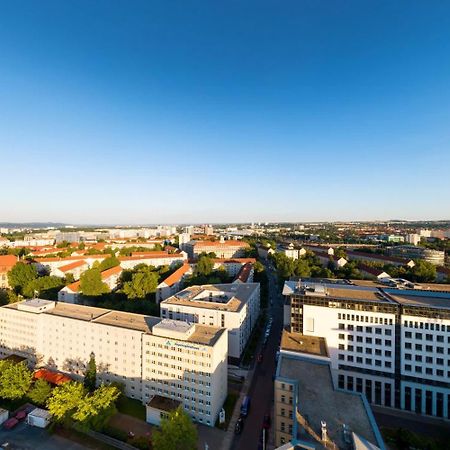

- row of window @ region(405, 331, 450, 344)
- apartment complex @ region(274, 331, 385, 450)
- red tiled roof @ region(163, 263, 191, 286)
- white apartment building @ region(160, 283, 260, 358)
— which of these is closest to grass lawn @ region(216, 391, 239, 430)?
apartment complex @ region(274, 331, 385, 450)

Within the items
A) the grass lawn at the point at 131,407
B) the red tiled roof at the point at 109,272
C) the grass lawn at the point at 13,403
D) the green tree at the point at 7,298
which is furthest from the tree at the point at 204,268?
the grass lawn at the point at 13,403

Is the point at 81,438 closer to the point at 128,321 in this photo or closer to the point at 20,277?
the point at 128,321

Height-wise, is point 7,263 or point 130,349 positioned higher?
point 7,263

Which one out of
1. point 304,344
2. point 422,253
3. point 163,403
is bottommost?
point 163,403

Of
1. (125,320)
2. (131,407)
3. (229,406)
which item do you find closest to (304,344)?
(229,406)

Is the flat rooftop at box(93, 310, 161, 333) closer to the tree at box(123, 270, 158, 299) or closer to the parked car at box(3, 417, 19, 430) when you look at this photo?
the parked car at box(3, 417, 19, 430)

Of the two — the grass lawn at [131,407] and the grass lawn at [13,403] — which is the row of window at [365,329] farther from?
the grass lawn at [13,403]

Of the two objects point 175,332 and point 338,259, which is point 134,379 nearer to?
point 175,332
